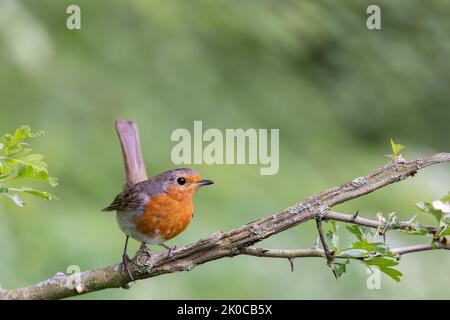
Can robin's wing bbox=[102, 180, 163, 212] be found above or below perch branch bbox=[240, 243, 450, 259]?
above

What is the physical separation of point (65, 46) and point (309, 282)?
2.97 meters

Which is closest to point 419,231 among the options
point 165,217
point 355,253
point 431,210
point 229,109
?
point 431,210

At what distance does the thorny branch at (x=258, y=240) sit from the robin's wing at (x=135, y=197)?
1.10 m

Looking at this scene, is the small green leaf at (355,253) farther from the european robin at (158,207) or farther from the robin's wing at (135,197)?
the robin's wing at (135,197)

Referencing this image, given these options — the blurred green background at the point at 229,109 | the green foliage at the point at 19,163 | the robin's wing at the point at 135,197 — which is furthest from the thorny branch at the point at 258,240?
the blurred green background at the point at 229,109

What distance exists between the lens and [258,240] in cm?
221

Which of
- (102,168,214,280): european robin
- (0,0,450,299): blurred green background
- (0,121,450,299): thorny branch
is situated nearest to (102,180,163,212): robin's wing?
(102,168,214,280): european robin

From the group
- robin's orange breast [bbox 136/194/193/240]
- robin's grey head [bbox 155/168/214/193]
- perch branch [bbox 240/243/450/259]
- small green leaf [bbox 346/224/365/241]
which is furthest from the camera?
robin's grey head [bbox 155/168/214/193]

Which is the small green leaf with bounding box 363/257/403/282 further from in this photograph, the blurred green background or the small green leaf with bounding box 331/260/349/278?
the blurred green background

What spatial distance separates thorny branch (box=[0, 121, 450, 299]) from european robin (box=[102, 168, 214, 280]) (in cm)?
93

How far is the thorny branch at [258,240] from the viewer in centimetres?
214

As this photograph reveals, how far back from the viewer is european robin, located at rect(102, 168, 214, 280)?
11.2 ft

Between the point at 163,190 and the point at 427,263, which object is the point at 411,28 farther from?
the point at 163,190

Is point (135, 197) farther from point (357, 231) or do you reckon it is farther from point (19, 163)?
point (357, 231)
